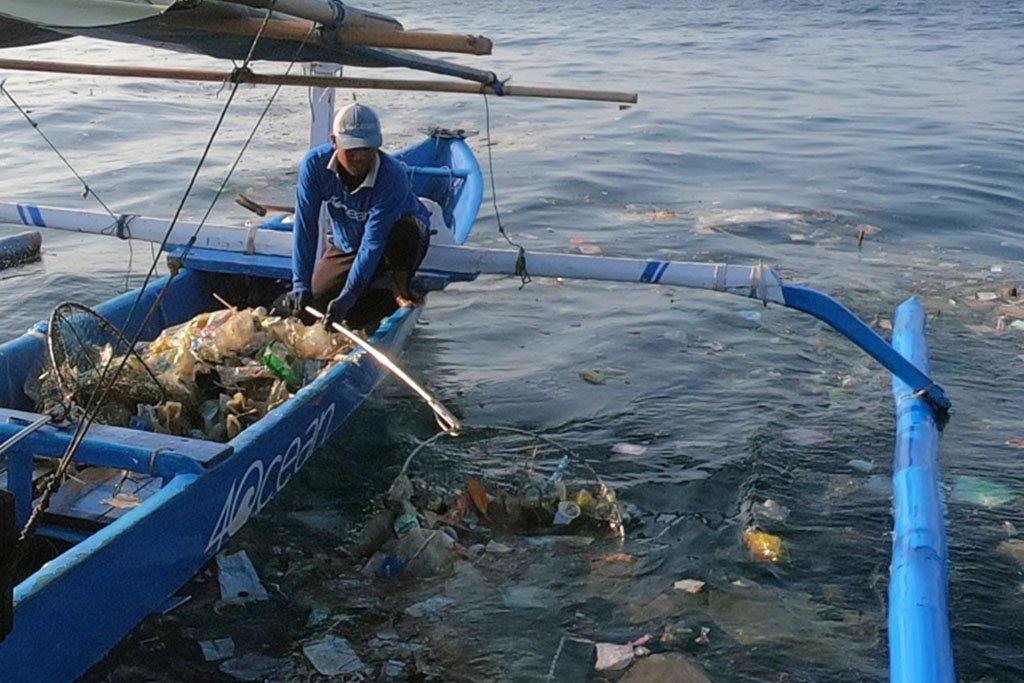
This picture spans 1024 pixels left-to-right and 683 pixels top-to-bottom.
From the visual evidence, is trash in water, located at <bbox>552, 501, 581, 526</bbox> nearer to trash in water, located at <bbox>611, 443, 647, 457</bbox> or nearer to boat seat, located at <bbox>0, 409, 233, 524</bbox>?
trash in water, located at <bbox>611, 443, 647, 457</bbox>

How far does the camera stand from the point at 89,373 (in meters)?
5.40

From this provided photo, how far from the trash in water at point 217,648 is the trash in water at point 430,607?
32.2 inches

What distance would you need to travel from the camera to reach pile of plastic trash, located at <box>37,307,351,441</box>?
5414 mm

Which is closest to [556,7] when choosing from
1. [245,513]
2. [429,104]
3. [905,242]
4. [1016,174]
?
[429,104]

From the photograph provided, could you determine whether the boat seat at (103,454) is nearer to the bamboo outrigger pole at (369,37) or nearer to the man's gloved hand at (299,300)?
the bamboo outrigger pole at (369,37)

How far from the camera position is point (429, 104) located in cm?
1872

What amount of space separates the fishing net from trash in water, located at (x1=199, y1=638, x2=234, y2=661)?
3.95ft

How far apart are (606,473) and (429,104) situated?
13255 mm

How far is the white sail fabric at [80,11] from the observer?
12.7 feet

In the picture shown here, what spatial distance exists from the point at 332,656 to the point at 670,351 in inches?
175

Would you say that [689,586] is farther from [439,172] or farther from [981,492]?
[439,172]

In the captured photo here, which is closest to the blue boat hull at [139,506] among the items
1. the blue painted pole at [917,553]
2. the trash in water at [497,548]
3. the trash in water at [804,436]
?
the trash in water at [497,548]

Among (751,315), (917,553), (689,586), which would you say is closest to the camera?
(917,553)

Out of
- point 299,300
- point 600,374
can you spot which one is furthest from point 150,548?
point 600,374
